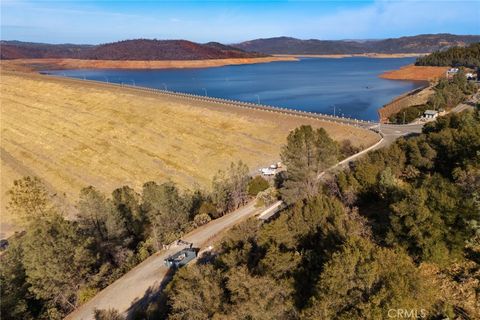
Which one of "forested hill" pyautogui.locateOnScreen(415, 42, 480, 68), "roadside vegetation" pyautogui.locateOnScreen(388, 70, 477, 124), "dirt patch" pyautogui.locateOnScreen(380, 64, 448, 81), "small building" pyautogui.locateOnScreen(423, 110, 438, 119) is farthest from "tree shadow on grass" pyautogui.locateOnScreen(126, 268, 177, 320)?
"forested hill" pyautogui.locateOnScreen(415, 42, 480, 68)

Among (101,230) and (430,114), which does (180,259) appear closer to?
(101,230)

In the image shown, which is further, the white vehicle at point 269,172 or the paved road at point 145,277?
the white vehicle at point 269,172

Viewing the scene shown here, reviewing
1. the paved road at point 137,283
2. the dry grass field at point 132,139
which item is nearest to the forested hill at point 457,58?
the dry grass field at point 132,139

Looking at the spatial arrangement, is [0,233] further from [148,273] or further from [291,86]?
[291,86]

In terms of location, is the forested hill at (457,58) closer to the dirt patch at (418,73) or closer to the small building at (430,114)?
the dirt patch at (418,73)

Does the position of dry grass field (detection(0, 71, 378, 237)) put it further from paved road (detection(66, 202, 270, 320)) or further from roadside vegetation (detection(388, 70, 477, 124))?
paved road (detection(66, 202, 270, 320))

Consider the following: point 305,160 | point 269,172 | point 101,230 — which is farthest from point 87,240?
point 269,172
